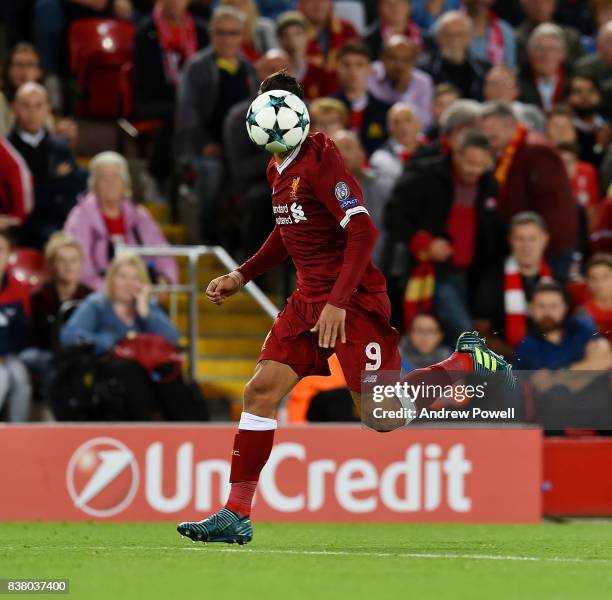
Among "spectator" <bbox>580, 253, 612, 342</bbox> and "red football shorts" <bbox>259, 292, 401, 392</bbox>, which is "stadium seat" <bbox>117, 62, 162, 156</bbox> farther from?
"red football shorts" <bbox>259, 292, 401, 392</bbox>

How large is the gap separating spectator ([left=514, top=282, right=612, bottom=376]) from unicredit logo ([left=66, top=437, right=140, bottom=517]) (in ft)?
8.10

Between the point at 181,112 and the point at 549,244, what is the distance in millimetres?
3021

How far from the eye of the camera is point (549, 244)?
1247 centimetres

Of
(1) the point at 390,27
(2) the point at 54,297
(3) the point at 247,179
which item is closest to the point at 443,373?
(2) the point at 54,297

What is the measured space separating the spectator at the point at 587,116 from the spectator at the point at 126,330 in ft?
14.9

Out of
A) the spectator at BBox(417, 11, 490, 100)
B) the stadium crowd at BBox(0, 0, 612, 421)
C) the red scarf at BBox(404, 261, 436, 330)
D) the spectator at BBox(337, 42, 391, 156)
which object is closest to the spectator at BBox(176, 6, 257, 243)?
the stadium crowd at BBox(0, 0, 612, 421)

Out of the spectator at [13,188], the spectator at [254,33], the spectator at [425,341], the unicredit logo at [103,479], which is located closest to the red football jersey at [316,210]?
the unicredit logo at [103,479]

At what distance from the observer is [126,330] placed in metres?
11.5

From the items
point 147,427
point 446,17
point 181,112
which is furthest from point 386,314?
point 446,17

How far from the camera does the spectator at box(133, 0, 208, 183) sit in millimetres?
13750

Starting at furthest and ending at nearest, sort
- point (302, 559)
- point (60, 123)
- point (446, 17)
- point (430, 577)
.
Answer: point (446, 17)
point (60, 123)
point (302, 559)
point (430, 577)

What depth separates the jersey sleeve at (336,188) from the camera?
7.57 m

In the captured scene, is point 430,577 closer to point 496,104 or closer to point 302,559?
point 302,559

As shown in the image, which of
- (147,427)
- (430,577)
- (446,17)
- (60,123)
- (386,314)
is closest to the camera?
(430,577)
